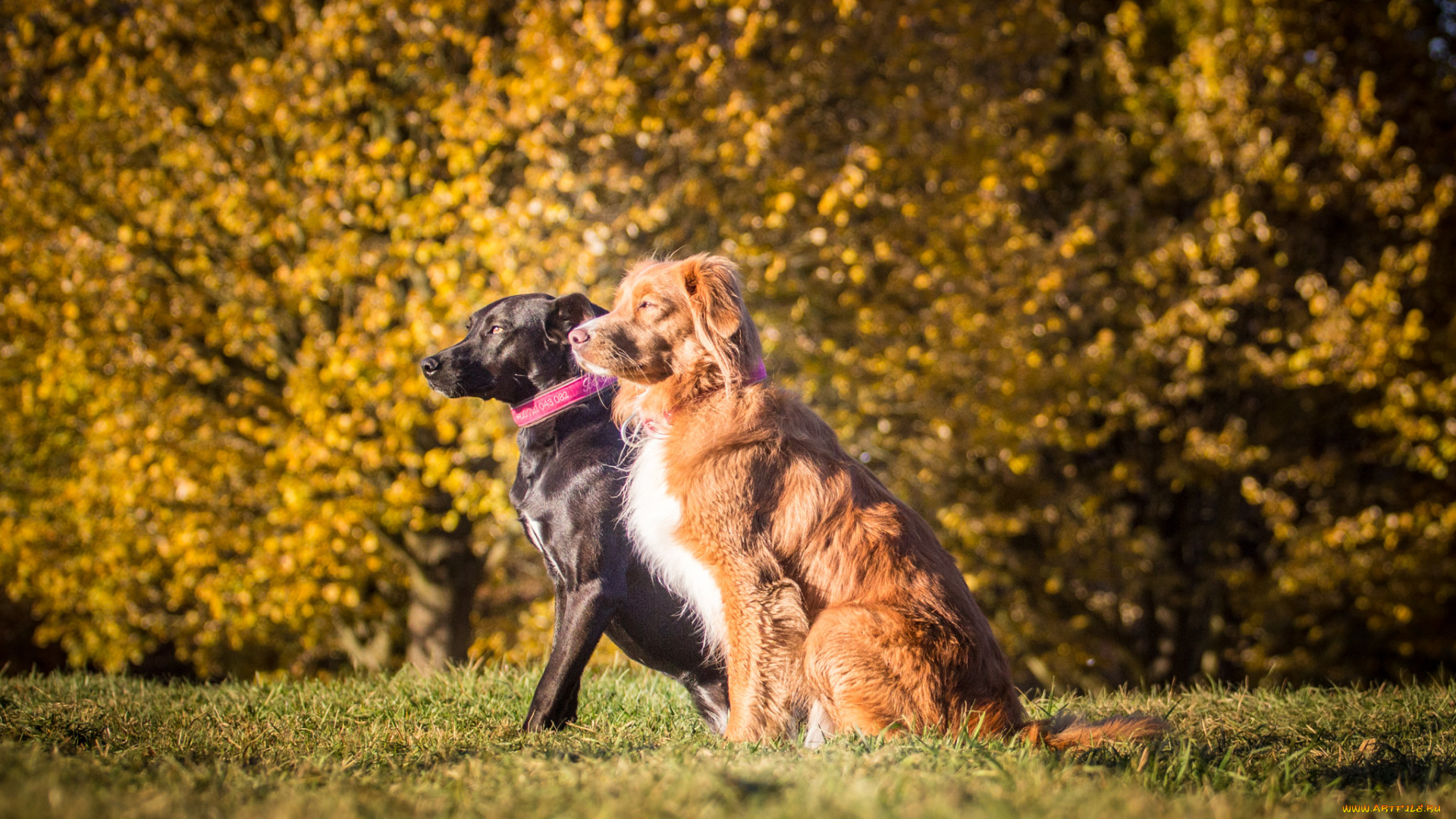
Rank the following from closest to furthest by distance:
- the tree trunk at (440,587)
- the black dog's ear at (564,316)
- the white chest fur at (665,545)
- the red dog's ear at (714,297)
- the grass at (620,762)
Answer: the grass at (620,762)
the white chest fur at (665,545)
the red dog's ear at (714,297)
the black dog's ear at (564,316)
the tree trunk at (440,587)

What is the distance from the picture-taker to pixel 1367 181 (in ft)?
29.0

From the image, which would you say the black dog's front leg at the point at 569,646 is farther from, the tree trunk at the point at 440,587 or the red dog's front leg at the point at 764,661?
the tree trunk at the point at 440,587

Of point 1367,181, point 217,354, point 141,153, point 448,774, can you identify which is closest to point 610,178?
point 217,354

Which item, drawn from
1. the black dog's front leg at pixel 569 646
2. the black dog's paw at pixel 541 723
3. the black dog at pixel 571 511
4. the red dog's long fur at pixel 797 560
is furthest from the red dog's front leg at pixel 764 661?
the black dog's paw at pixel 541 723

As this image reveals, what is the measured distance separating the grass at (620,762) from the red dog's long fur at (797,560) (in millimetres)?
179

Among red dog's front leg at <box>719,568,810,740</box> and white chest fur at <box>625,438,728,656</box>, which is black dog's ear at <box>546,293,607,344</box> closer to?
white chest fur at <box>625,438,728,656</box>

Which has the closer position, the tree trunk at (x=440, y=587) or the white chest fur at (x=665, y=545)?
the white chest fur at (x=665, y=545)

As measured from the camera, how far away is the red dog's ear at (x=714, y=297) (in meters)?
3.23

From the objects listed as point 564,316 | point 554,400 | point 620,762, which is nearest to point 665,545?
point 554,400

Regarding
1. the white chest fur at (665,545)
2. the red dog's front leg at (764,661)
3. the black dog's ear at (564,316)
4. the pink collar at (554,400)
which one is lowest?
the red dog's front leg at (764,661)

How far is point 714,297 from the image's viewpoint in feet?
10.7

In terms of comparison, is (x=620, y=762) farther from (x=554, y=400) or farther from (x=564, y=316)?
(x=564, y=316)

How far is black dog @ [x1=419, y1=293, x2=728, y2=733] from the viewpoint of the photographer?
3.08 metres

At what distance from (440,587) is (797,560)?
19.6 feet
